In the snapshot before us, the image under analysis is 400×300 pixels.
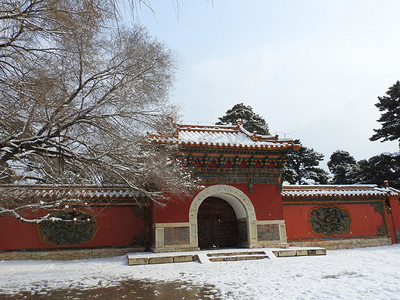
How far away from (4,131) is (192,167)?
549cm

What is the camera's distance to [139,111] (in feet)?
18.6

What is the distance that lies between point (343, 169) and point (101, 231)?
814 inches

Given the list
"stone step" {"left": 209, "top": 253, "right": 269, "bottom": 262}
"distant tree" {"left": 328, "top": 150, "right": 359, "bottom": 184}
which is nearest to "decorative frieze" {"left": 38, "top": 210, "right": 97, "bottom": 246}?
"stone step" {"left": 209, "top": 253, "right": 269, "bottom": 262}

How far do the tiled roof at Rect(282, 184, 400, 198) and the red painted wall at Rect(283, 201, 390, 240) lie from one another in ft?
1.42

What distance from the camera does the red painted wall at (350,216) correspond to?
1060 cm

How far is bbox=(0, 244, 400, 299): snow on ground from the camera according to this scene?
14.0ft

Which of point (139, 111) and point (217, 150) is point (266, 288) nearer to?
point (139, 111)

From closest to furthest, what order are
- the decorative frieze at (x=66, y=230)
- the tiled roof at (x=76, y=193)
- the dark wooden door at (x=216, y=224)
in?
the tiled roof at (x=76, y=193) → the decorative frieze at (x=66, y=230) → the dark wooden door at (x=216, y=224)

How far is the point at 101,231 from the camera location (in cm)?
941

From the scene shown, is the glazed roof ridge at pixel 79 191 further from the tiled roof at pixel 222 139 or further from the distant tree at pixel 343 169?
the distant tree at pixel 343 169

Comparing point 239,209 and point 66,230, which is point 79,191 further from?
point 239,209

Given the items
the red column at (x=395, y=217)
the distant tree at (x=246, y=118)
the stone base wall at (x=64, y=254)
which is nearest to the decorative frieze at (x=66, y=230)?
the stone base wall at (x=64, y=254)

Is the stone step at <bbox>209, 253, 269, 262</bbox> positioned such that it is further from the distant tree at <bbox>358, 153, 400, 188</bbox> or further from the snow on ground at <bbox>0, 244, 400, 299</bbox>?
the distant tree at <bbox>358, 153, 400, 188</bbox>

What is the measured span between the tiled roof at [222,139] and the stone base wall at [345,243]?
3.76 m
